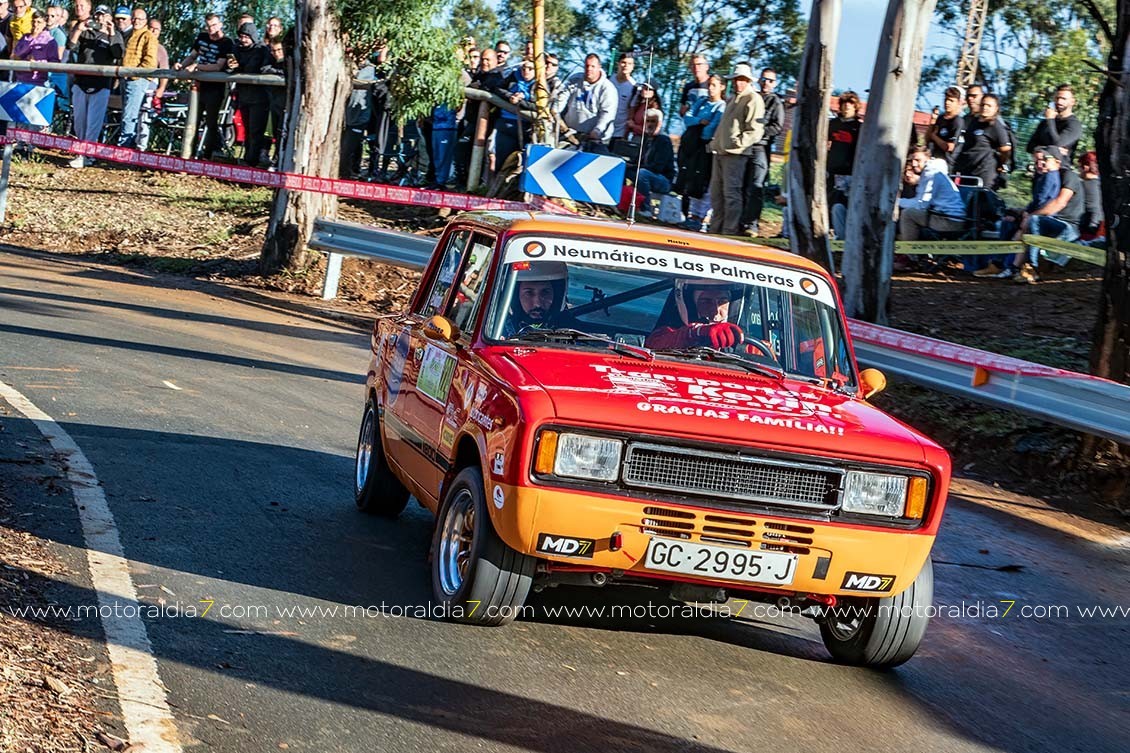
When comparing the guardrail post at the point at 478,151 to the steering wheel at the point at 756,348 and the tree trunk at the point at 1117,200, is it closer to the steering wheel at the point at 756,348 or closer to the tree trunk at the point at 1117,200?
the tree trunk at the point at 1117,200

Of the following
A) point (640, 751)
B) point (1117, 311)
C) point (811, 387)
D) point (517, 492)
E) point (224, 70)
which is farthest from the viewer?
point (224, 70)

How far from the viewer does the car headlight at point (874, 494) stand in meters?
5.73

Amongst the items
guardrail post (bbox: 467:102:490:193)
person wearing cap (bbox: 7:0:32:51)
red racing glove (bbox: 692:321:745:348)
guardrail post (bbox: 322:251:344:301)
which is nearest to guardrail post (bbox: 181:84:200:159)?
person wearing cap (bbox: 7:0:32:51)

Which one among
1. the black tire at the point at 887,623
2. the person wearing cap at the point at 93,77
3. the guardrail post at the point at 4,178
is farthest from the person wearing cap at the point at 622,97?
the black tire at the point at 887,623

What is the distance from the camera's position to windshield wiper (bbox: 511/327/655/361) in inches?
255

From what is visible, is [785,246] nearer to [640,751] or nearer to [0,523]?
[0,523]

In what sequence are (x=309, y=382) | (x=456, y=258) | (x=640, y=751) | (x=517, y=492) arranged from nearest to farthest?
1. (x=640, y=751)
2. (x=517, y=492)
3. (x=456, y=258)
4. (x=309, y=382)

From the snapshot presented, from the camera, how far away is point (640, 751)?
4.81 metres

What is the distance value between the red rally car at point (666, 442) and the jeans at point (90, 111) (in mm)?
20540

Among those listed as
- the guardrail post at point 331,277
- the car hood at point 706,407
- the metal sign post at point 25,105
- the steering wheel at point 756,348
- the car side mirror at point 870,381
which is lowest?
the guardrail post at point 331,277

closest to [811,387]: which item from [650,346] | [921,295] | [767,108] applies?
[650,346]

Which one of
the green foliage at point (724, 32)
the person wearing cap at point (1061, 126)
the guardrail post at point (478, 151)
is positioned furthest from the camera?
the green foliage at point (724, 32)

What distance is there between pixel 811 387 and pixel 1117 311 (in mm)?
5574

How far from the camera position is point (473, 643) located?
582 cm
